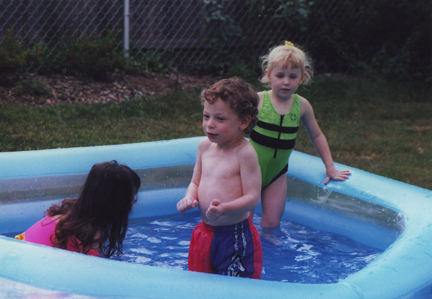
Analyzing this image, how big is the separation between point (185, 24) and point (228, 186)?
15.8ft

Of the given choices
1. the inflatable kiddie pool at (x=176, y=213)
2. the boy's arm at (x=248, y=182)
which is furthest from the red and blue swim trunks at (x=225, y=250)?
the inflatable kiddie pool at (x=176, y=213)

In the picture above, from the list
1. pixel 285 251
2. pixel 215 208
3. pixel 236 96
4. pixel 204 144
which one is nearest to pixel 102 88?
pixel 285 251

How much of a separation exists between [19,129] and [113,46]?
1722mm

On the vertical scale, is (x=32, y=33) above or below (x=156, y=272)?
above

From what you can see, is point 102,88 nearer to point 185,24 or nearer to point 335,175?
point 185,24

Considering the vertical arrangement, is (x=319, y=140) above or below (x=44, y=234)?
above

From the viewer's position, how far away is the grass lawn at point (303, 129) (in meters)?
4.36

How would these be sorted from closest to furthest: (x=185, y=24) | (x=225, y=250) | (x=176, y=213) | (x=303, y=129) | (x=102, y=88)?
(x=225, y=250) → (x=176, y=213) → (x=303, y=129) → (x=102, y=88) → (x=185, y=24)

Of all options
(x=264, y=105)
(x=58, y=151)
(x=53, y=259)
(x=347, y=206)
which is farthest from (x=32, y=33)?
(x=53, y=259)

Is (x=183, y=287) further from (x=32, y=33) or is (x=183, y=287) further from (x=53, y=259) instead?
(x=32, y=33)

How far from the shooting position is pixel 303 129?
215 inches

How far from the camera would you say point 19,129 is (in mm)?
4477

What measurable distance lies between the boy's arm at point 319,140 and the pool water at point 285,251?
0.36 m

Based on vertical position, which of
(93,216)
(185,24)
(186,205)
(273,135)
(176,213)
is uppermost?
(185,24)
